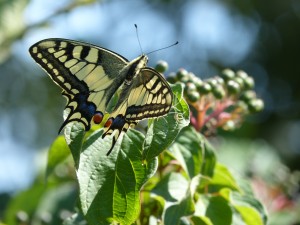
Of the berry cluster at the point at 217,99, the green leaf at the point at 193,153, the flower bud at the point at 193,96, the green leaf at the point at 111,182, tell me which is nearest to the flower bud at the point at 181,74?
the berry cluster at the point at 217,99

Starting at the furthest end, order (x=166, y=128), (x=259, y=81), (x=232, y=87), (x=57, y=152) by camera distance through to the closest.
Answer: (x=259, y=81) < (x=232, y=87) < (x=57, y=152) < (x=166, y=128)

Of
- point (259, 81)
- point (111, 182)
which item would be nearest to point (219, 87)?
point (111, 182)

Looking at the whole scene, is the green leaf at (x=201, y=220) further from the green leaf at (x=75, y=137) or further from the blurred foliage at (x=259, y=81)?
the blurred foliage at (x=259, y=81)

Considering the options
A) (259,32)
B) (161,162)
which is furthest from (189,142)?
Answer: (259,32)

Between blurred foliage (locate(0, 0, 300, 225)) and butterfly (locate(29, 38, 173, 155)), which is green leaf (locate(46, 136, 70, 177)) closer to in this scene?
butterfly (locate(29, 38, 173, 155))

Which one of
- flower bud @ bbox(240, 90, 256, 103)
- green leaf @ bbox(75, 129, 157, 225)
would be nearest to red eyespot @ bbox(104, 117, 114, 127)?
green leaf @ bbox(75, 129, 157, 225)

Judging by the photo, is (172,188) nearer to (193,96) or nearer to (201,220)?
(201,220)
